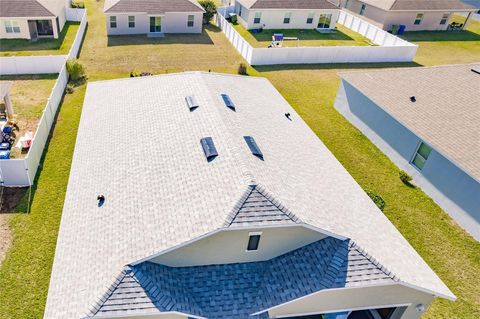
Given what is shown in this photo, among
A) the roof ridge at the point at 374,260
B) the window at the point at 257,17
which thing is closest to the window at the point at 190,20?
the window at the point at 257,17

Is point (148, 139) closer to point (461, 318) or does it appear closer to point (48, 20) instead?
point (461, 318)

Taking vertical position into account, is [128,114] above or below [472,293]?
above

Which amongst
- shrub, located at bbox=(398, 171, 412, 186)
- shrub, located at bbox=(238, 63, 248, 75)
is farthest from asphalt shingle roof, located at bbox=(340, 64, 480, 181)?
shrub, located at bbox=(238, 63, 248, 75)

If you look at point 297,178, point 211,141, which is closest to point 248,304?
point 297,178

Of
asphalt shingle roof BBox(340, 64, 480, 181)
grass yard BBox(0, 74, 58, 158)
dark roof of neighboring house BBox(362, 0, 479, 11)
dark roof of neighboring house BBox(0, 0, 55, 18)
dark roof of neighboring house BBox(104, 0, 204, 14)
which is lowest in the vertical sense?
grass yard BBox(0, 74, 58, 158)

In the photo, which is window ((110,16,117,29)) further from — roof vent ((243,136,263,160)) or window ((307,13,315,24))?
roof vent ((243,136,263,160))

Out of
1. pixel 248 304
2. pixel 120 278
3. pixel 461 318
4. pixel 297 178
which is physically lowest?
pixel 461 318
